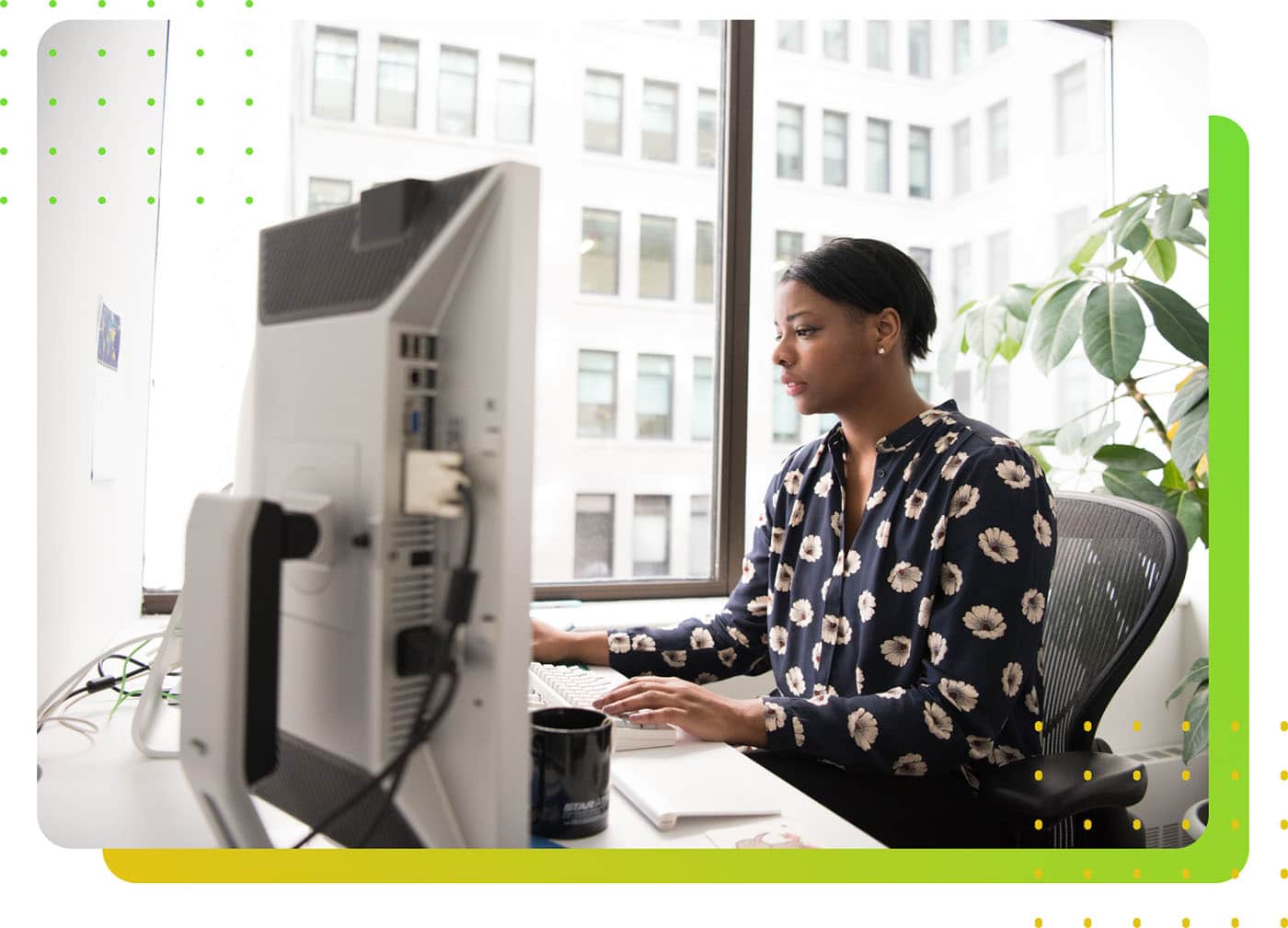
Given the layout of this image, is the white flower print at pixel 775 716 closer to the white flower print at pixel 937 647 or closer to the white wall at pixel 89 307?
the white flower print at pixel 937 647

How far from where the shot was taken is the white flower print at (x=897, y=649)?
1065 millimetres

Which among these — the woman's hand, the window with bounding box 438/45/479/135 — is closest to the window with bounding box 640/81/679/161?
the window with bounding box 438/45/479/135

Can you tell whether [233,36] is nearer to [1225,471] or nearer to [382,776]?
[382,776]

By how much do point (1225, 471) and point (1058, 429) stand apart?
1094 mm

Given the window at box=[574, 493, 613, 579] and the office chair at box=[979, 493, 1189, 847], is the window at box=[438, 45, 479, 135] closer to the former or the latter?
the window at box=[574, 493, 613, 579]

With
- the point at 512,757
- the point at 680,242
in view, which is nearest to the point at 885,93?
the point at 680,242

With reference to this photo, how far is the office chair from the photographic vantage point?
891 mm

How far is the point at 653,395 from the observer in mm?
2188

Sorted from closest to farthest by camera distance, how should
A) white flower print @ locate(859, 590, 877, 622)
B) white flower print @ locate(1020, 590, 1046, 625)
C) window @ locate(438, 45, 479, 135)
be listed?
white flower print @ locate(1020, 590, 1046, 625), white flower print @ locate(859, 590, 877, 622), window @ locate(438, 45, 479, 135)

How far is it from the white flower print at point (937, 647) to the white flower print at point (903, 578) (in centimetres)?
8

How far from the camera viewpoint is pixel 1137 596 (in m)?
1.05

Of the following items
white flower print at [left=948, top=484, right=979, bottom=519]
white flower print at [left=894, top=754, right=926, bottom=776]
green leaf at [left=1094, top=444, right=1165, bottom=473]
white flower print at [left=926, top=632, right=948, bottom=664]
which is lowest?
white flower print at [left=894, top=754, right=926, bottom=776]

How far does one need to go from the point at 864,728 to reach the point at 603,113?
5.28 feet

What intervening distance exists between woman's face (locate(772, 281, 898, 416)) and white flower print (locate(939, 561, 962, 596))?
Result: 0.94ft
